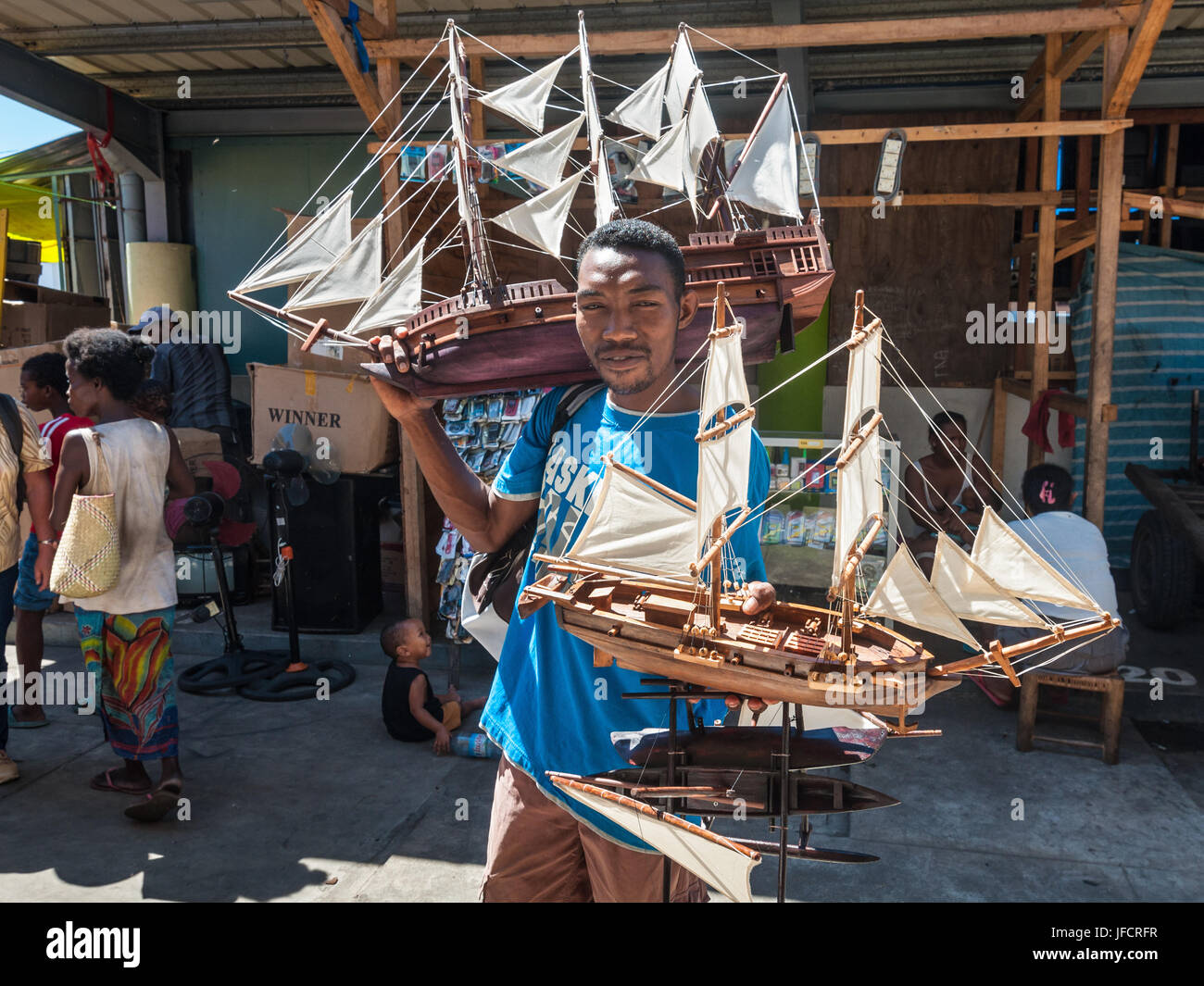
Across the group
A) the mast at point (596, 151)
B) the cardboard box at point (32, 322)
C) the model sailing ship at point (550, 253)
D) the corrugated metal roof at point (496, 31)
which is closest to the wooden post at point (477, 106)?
the corrugated metal roof at point (496, 31)

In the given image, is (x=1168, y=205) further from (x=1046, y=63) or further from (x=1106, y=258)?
(x=1046, y=63)

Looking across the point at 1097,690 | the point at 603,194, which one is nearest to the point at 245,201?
the point at 603,194

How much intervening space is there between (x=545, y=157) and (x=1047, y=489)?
353cm

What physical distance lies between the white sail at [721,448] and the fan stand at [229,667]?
15.4 feet

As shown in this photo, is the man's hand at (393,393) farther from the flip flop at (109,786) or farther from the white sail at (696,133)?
the flip flop at (109,786)

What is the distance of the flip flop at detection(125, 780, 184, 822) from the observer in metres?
4.36

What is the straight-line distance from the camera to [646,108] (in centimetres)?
386

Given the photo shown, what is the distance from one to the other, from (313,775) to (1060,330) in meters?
6.18

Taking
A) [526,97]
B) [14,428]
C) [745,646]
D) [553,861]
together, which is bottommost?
[553,861]

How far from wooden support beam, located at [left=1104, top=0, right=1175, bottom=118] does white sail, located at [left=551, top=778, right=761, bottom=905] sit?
14.9 ft

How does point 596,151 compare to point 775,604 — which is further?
point 596,151

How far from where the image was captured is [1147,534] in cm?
674

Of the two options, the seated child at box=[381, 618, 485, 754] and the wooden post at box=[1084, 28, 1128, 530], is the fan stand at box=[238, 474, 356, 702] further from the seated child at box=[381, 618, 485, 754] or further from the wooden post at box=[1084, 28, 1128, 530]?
the wooden post at box=[1084, 28, 1128, 530]

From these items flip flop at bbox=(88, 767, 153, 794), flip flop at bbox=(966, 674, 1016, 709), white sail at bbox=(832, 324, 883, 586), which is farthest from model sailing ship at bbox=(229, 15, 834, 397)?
flip flop at bbox=(966, 674, 1016, 709)
